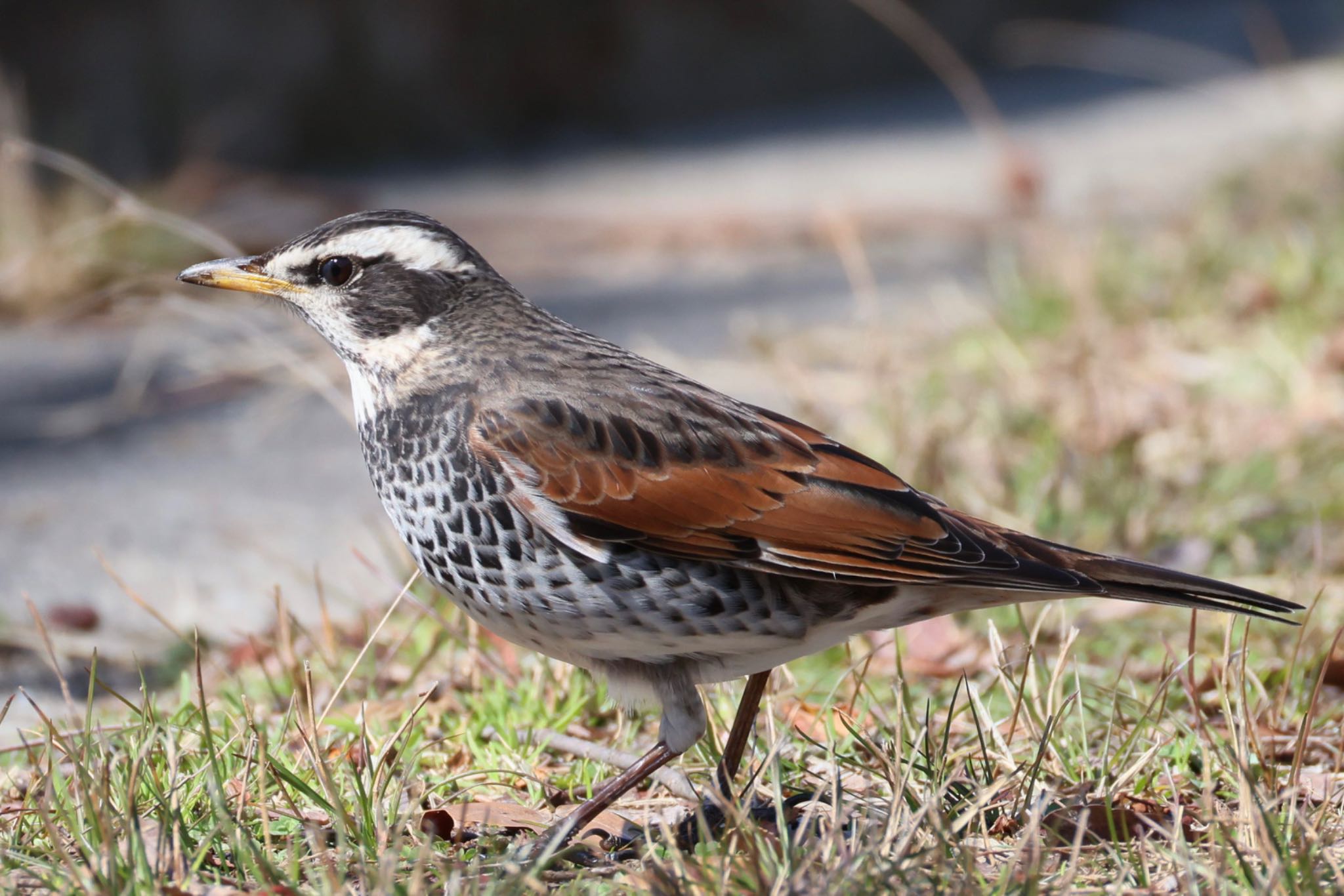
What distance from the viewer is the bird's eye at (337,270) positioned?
10.7ft

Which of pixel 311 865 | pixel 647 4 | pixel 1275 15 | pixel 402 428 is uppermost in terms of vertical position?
pixel 1275 15

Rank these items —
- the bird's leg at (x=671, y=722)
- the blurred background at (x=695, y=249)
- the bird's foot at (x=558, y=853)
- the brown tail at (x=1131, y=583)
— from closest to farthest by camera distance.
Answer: the bird's foot at (x=558, y=853)
the brown tail at (x=1131, y=583)
the bird's leg at (x=671, y=722)
the blurred background at (x=695, y=249)

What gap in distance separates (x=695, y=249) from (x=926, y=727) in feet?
24.0

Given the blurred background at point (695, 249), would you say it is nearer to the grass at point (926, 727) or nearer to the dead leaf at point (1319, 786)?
the grass at point (926, 727)

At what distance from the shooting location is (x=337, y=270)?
10.7ft

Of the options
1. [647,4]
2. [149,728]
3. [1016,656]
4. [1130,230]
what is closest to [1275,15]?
[647,4]

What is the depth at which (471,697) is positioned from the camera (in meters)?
3.56

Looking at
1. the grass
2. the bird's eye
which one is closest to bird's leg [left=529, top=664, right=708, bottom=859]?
the grass

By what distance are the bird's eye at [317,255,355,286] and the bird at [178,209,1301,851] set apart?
74 millimetres

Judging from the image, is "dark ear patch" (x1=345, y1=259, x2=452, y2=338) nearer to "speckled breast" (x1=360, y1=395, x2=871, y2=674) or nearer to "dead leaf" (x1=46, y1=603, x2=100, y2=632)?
"speckled breast" (x1=360, y1=395, x2=871, y2=674)

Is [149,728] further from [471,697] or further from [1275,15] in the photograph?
[1275,15]

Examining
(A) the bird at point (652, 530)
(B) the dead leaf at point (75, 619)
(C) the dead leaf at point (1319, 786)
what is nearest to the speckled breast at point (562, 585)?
(A) the bird at point (652, 530)

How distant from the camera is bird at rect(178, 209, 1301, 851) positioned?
2820mm

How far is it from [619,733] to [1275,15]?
1877 centimetres
